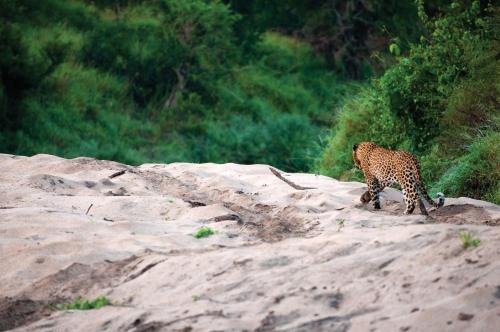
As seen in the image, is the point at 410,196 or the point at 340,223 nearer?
the point at 340,223

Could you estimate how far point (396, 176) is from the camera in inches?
378

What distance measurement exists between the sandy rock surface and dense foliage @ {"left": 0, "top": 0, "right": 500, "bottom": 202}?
3781mm

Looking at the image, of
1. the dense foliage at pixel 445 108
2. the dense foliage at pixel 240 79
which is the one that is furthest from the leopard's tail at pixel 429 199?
the dense foliage at pixel 240 79

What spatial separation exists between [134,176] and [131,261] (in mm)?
4518

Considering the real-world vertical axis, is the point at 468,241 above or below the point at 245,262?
above

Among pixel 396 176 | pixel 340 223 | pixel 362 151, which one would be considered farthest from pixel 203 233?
pixel 362 151

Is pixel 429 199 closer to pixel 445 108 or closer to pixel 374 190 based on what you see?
pixel 374 190

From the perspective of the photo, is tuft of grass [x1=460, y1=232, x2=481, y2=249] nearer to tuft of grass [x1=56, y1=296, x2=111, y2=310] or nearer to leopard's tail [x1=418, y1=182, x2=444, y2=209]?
tuft of grass [x1=56, y1=296, x2=111, y2=310]

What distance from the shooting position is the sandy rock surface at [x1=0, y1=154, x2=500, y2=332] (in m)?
5.59

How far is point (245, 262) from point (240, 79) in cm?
A: 2259

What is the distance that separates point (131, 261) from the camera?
728 cm

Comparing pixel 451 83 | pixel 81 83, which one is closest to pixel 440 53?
pixel 451 83

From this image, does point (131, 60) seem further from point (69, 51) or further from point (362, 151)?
point (362, 151)

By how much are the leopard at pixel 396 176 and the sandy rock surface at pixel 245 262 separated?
0.19 metres
